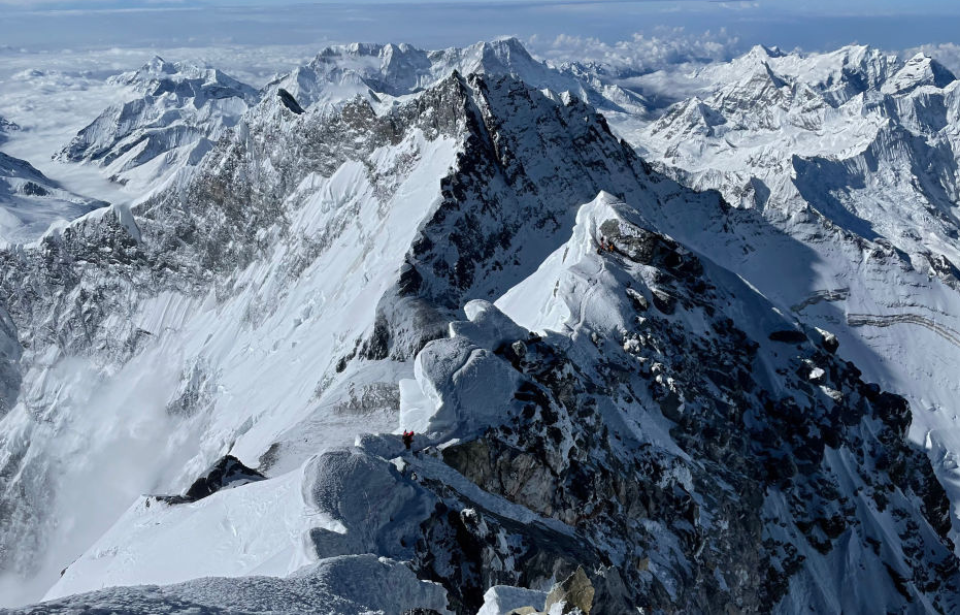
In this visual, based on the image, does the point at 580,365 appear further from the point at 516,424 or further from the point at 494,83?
the point at 494,83

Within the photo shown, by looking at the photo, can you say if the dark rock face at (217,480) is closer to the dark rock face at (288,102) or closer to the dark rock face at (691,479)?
the dark rock face at (691,479)

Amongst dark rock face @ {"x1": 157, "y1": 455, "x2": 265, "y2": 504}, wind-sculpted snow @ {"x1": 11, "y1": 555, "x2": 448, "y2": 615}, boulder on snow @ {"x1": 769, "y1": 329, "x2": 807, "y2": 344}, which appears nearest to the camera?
wind-sculpted snow @ {"x1": 11, "y1": 555, "x2": 448, "y2": 615}

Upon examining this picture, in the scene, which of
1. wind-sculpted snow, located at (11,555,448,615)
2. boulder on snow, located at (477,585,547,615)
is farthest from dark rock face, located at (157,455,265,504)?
boulder on snow, located at (477,585,547,615)

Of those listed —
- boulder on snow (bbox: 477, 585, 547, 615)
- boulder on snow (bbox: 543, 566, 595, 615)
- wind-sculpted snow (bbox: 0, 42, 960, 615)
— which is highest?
boulder on snow (bbox: 543, 566, 595, 615)

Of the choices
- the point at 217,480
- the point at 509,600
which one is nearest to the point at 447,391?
the point at 509,600

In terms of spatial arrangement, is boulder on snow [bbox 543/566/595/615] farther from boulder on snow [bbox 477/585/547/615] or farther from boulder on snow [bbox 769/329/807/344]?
boulder on snow [bbox 769/329/807/344]

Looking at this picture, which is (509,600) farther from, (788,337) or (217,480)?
(788,337)

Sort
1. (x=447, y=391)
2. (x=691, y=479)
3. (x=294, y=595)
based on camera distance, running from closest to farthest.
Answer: (x=294, y=595)
(x=447, y=391)
(x=691, y=479)

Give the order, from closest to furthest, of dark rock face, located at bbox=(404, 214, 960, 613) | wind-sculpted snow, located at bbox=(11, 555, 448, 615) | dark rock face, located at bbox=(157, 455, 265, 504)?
wind-sculpted snow, located at bbox=(11, 555, 448, 615) → dark rock face, located at bbox=(404, 214, 960, 613) → dark rock face, located at bbox=(157, 455, 265, 504)

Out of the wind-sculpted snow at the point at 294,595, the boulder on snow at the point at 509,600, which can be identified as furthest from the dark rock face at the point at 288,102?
the boulder on snow at the point at 509,600
